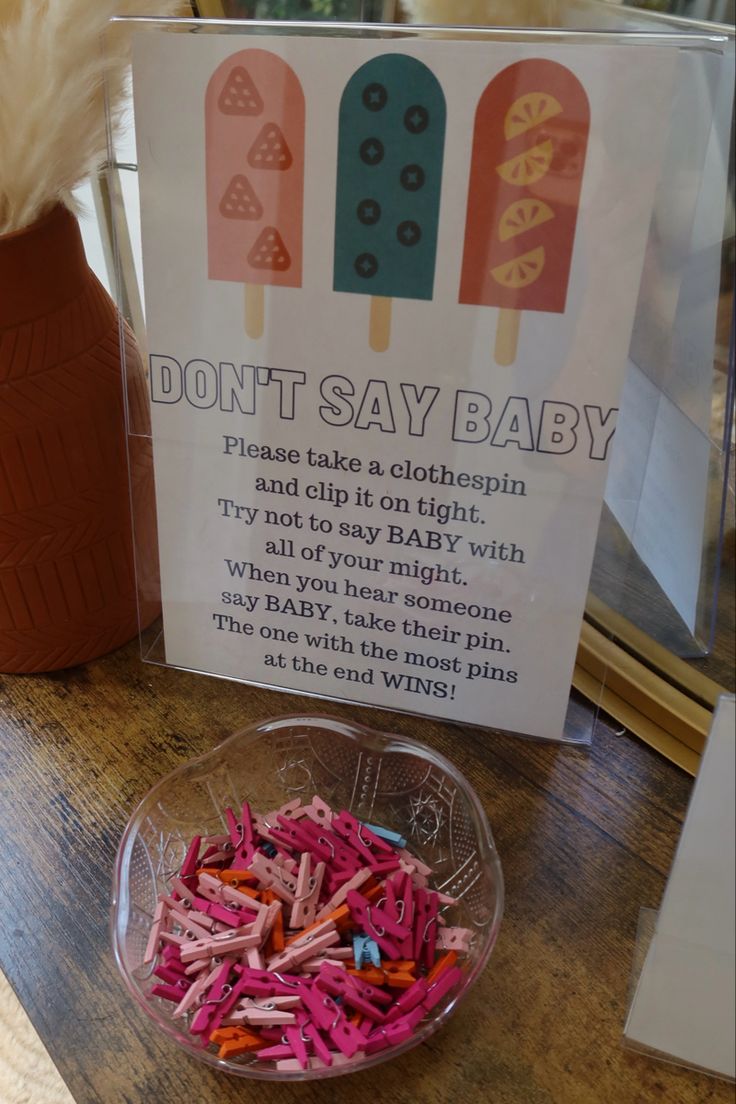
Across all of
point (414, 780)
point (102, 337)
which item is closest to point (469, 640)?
point (414, 780)

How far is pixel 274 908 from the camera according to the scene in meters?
0.49

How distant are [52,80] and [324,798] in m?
0.43

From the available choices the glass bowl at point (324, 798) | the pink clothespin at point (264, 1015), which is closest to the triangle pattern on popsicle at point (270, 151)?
the glass bowl at point (324, 798)

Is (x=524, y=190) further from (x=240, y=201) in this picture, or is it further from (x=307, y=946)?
(x=307, y=946)

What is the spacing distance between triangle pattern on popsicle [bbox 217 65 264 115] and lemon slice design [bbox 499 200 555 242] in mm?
136

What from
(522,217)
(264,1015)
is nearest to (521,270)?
(522,217)

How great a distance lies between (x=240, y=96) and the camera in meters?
0.47

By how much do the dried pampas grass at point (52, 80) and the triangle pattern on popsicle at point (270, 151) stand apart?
0.33 ft

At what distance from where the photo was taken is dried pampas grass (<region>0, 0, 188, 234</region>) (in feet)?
1.65

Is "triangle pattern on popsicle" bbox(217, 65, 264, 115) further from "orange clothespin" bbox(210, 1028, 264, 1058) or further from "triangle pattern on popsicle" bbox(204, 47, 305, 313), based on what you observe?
"orange clothespin" bbox(210, 1028, 264, 1058)

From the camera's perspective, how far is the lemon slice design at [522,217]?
0.45 m

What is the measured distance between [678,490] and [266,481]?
0.24m

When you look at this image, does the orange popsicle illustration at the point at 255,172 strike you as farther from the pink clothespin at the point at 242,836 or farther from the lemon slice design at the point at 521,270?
the pink clothespin at the point at 242,836

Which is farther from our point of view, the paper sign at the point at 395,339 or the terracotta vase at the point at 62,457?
the terracotta vase at the point at 62,457
